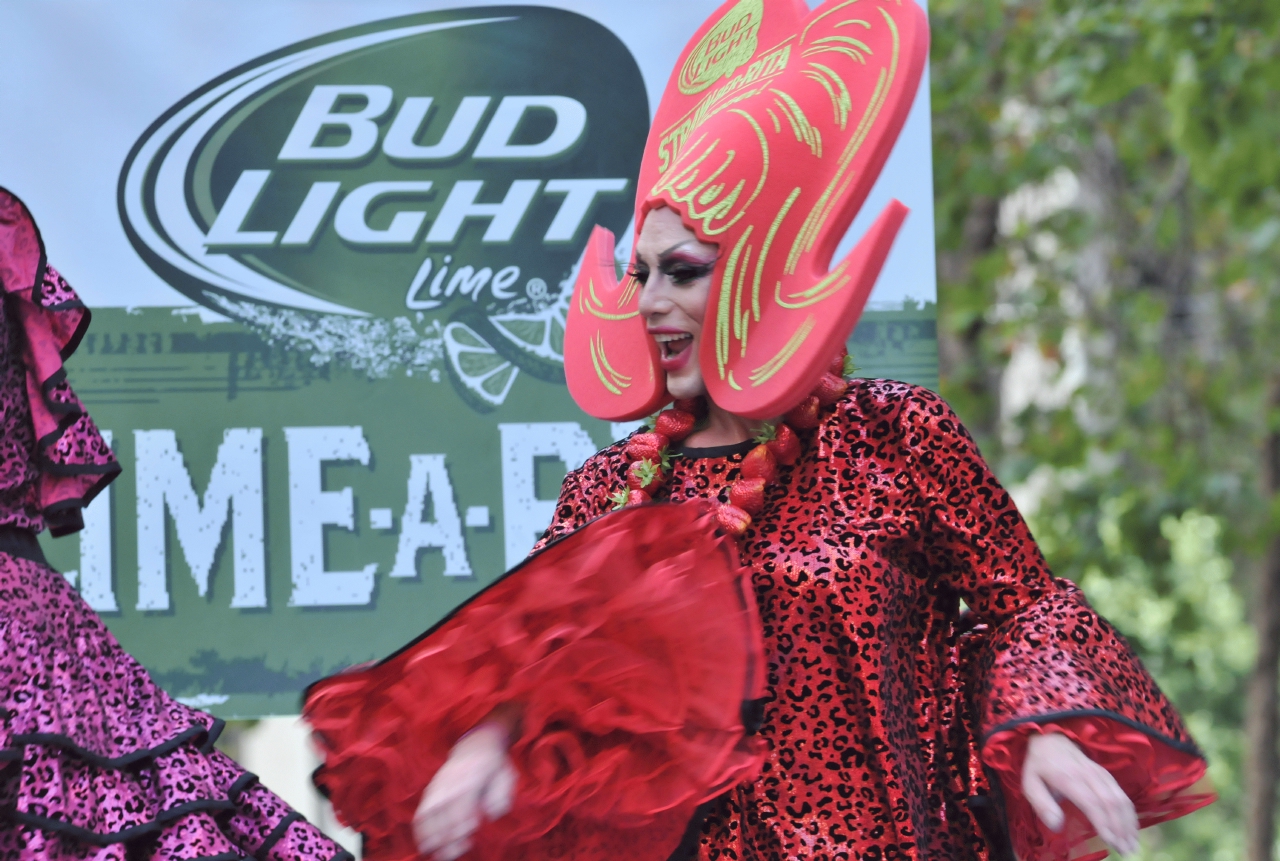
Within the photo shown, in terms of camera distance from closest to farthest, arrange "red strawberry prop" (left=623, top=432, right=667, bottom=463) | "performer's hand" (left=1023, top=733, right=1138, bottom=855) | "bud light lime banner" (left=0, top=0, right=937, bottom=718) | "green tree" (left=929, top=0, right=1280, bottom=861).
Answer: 1. "performer's hand" (left=1023, top=733, right=1138, bottom=855)
2. "red strawberry prop" (left=623, top=432, right=667, bottom=463)
3. "bud light lime banner" (left=0, top=0, right=937, bottom=718)
4. "green tree" (left=929, top=0, right=1280, bottom=861)

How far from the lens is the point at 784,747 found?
6.12ft

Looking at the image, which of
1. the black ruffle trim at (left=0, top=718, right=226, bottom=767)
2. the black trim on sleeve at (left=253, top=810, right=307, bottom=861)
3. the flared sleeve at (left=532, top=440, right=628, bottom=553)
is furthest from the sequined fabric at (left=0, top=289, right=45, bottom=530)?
the flared sleeve at (left=532, top=440, right=628, bottom=553)

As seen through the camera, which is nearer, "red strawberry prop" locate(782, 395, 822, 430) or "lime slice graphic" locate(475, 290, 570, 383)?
"red strawberry prop" locate(782, 395, 822, 430)

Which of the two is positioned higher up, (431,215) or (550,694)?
(431,215)

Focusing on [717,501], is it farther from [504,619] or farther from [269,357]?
[269,357]

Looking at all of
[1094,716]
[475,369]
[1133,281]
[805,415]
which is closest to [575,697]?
[805,415]

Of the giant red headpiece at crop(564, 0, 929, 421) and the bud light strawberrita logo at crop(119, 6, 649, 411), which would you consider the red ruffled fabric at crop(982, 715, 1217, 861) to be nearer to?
the giant red headpiece at crop(564, 0, 929, 421)

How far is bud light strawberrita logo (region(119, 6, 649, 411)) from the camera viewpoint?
3.10 meters

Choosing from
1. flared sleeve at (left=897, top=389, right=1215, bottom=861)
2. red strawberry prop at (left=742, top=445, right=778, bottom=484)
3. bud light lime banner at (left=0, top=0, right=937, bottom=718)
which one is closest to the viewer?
flared sleeve at (left=897, top=389, right=1215, bottom=861)

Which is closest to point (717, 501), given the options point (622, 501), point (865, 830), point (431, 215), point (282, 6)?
point (622, 501)

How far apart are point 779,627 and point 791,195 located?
1.93ft

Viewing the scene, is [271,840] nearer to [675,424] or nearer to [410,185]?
[675,424]

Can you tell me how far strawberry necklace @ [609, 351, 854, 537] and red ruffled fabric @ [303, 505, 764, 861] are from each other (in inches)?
5.4

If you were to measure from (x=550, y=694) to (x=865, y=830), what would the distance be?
1.48 feet
